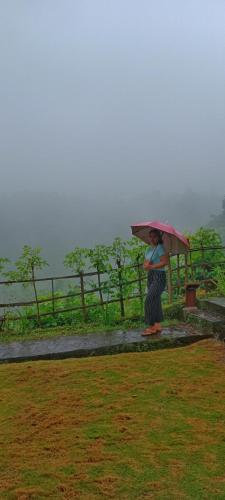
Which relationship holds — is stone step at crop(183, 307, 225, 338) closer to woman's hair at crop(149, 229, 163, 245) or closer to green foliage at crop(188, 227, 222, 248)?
woman's hair at crop(149, 229, 163, 245)

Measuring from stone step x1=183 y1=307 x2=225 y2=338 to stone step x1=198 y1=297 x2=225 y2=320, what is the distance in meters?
0.05

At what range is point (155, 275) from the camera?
6.18m

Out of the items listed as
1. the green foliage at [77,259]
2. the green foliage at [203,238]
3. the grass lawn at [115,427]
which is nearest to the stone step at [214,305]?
the grass lawn at [115,427]

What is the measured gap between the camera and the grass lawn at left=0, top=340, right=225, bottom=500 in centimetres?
Result: 295

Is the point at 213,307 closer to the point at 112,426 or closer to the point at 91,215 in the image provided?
the point at 112,426

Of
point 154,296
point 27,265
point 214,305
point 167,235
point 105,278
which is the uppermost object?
point 167,235

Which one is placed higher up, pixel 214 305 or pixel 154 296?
pixel 154 296

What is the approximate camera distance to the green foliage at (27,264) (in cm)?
769

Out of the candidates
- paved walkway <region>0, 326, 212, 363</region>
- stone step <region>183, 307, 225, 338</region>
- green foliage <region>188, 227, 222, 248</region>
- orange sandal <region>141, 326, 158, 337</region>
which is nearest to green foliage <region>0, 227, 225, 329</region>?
stone step <region>183, 307, 225, 338</region>

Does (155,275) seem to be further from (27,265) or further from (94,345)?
(27,265)

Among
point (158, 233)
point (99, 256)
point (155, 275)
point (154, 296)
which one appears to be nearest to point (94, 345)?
point (154, 296)

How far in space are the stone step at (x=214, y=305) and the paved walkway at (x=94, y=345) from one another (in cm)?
47

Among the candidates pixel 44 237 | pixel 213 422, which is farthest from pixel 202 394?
pixel 44 237

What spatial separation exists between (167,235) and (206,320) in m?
1.28
